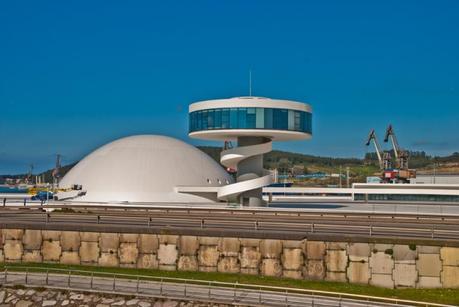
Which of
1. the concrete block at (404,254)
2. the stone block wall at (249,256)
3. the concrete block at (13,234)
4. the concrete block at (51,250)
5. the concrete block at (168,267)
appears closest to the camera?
the stone block wall at (249,256)

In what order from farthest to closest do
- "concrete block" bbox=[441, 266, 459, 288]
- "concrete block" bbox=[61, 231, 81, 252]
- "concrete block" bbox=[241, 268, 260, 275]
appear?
1. "concrete block" bbox=[61, 231, 81, 252]
2. "concrete block" bbox=[241, 268, 260, 275]
3. "concrete block" bbox=[441, 266, 459, 288]

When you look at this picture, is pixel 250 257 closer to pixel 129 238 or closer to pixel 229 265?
pixel 229 265

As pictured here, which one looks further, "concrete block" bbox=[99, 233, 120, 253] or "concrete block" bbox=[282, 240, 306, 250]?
"concrete block" bbox=[99, 233, 120, 253]

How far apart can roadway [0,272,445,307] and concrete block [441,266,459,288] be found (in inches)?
235

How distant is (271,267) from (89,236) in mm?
13037

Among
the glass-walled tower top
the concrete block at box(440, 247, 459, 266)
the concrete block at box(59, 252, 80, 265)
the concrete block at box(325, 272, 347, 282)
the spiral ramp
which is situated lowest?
the concrete block at box(325, 272, 347, 282)

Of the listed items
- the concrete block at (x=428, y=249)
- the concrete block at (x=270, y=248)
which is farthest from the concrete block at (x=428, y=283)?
the concrete block at (x=270, y=248)

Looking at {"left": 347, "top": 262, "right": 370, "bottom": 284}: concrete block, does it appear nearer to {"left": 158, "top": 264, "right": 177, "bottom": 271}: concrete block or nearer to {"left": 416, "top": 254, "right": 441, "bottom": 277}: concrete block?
{"left": 416, "top": 254, "right": 441, "bottom": 277}: concrete block

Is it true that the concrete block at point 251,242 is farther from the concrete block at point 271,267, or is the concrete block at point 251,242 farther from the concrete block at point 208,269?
the concrete block at point 208,269

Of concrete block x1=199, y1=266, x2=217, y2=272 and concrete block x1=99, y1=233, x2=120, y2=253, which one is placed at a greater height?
concrete block x1=99, y1=233, x2=120, y2=253

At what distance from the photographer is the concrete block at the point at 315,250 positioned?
116ft

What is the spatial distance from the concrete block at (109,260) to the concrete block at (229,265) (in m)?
7.27

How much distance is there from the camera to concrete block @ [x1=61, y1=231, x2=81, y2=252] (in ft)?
133

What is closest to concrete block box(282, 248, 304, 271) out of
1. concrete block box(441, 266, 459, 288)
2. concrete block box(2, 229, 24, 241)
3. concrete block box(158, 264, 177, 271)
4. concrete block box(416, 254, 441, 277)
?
concrete block box(416, 254, 441, 277)
